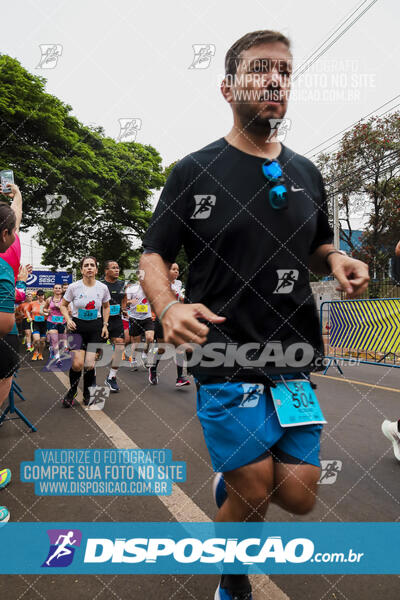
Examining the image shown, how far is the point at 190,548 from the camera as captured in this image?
7.65 ft

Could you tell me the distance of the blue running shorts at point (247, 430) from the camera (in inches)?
61.3

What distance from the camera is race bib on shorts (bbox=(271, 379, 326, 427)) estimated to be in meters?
1.59

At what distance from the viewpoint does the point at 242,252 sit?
162 centimetres

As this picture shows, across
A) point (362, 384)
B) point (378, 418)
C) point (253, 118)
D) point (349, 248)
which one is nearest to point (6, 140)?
point (362, 384)

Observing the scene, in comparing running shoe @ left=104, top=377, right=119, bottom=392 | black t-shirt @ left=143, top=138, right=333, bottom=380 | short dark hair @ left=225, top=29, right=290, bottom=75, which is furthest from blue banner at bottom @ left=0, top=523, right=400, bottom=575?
running shoe @ left=104, top=377, right=119, bottom=392

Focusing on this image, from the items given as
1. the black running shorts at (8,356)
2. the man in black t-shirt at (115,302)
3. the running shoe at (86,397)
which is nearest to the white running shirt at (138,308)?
the man in black t-shirt at (115,302)

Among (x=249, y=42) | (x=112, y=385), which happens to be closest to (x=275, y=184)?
(x=249, y=42)

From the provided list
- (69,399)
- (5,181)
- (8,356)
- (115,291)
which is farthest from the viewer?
(115,291)

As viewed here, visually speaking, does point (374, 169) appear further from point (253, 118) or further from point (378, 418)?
point (253, 118)

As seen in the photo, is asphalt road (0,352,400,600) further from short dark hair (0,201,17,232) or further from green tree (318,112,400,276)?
green tree (318,112,400,276)

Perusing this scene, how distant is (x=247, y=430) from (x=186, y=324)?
504mm

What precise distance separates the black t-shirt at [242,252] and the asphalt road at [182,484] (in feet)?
3.89

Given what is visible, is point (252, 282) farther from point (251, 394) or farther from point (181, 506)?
point (181, 506)

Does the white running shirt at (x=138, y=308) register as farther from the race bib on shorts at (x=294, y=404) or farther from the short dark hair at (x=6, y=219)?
the race bib on shorts at (x=294, y=404)
